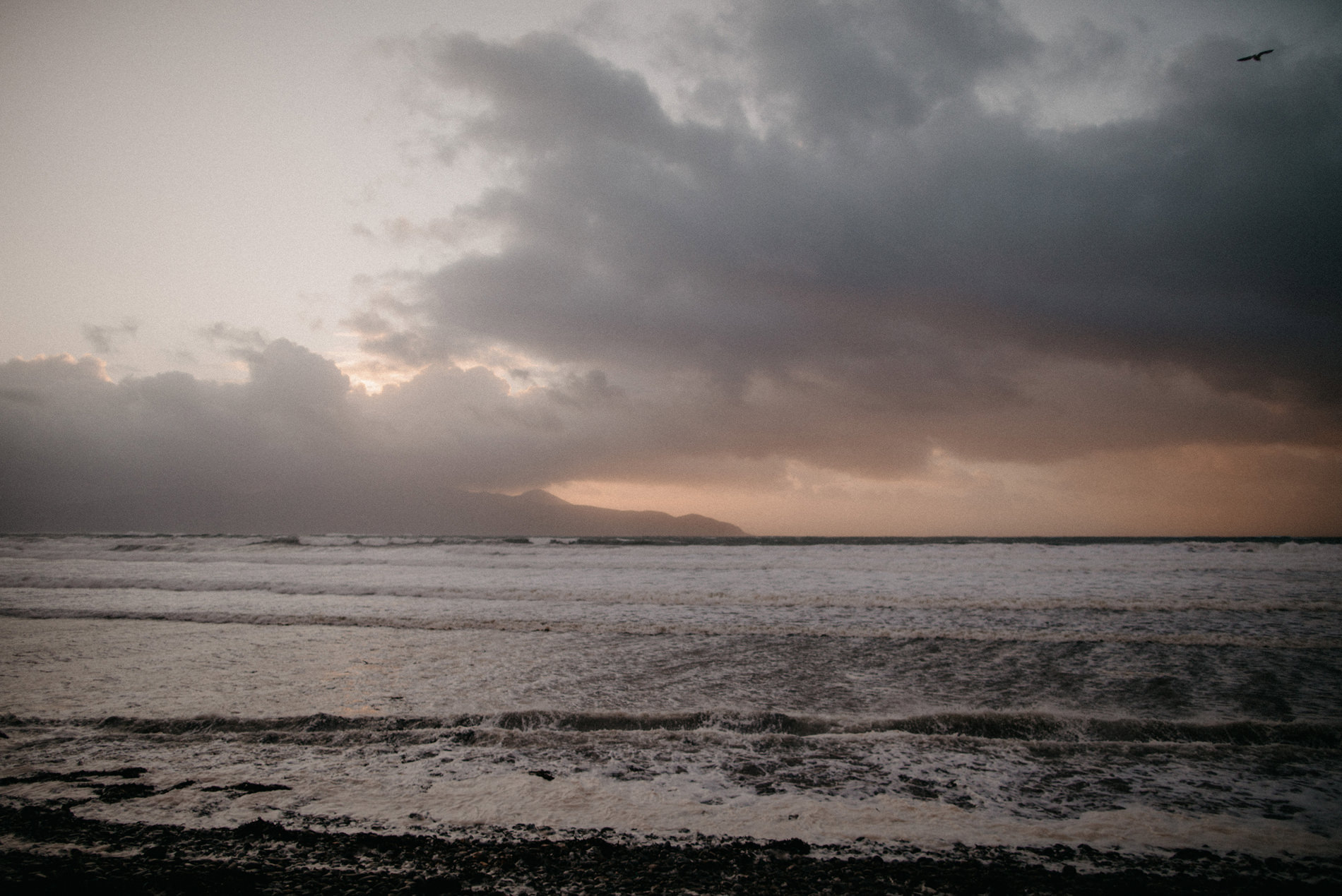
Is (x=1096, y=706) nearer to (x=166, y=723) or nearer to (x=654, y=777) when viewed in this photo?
(x=654, y=777)

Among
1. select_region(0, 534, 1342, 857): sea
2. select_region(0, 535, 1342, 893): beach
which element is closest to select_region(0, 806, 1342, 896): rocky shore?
select_region(0, 535, 1342, 893): beach

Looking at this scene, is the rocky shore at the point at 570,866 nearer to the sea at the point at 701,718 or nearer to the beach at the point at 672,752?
the beach at the point at 672,752

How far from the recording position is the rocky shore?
2.53 metres

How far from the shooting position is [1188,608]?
11250 mm

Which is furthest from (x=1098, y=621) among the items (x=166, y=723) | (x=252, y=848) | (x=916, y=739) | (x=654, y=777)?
(x=166, y=723)

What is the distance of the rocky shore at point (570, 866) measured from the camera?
8.30 ft

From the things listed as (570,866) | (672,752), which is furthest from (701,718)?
(570,866)

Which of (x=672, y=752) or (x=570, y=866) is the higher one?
(x=570, y=866)

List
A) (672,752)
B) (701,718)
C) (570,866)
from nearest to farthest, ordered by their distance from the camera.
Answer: (570,866) < (672,752) < (701,718)

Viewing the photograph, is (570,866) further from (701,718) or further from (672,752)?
(701,718)

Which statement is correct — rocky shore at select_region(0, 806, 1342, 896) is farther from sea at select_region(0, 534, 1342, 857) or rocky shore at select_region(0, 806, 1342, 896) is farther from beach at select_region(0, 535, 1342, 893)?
sea at select_region(0, 534, 1342, 857)

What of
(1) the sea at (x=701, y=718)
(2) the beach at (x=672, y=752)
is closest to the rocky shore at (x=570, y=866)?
(2) the beach at (x=672, y=752)

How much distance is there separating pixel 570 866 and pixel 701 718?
237 centimetres

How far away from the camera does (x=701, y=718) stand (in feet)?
16.1
